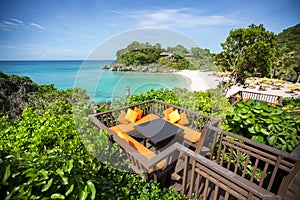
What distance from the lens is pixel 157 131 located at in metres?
3.29

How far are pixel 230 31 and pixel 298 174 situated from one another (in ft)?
59.5

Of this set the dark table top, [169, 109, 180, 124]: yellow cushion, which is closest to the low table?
the dark table top

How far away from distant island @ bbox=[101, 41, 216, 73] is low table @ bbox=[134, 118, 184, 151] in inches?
72.4

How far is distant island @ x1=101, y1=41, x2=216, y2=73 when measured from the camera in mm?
3696

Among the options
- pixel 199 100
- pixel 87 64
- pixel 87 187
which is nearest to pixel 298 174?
pixel 87 187

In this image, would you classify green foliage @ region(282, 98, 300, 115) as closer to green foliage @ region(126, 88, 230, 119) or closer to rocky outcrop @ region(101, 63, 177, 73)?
green foliage @ region(126, 88, 230, 119)

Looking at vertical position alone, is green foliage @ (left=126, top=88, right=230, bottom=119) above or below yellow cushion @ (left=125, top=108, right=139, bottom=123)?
above

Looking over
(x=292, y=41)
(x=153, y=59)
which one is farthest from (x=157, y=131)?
(x=292, y=41)

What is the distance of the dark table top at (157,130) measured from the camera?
3051 mm

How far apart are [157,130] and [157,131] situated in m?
0.05

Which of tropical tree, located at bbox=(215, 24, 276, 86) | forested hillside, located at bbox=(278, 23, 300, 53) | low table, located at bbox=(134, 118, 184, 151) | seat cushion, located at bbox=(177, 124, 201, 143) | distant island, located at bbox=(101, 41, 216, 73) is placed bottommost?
seat cushion, located at bbox=(177, 124, 201, 143)

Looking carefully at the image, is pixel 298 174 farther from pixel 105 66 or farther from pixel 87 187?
pixel 105 66

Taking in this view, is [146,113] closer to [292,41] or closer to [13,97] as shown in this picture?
[13,97]

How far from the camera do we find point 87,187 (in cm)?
72
